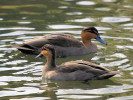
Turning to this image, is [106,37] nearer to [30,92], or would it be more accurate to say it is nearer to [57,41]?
[57,41]

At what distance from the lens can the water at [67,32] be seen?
9414 millimetres

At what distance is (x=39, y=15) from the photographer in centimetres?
1689

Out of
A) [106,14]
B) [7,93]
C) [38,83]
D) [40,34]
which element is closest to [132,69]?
[38,83]

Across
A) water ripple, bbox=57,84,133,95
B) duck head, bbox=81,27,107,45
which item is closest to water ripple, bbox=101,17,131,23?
duck head, bbox=81,27,107,45

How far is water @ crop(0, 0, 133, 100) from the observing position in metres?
9.41

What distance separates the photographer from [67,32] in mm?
14938

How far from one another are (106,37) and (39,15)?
11.9ft

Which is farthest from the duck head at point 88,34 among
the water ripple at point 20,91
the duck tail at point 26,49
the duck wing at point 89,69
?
the water ripple at point 20,91

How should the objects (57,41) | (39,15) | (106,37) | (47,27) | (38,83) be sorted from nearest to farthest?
(38,83) < (57,41) < (106,37) < (47,27) < (39,15)

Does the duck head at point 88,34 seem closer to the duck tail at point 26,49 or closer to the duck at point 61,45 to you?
the duck at point 61,45

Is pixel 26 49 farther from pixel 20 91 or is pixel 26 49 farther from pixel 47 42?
pixel 20 91

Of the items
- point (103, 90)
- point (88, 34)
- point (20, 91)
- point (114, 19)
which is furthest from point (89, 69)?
point (114, 19)

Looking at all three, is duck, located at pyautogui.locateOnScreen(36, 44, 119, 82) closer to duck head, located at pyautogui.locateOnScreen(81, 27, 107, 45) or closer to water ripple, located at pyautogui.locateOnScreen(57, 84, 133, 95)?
water ripple, located at pyautogui.locateOnScreen(57, 84, 133, 95)

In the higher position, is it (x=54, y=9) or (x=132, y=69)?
(x=54, y=9)
